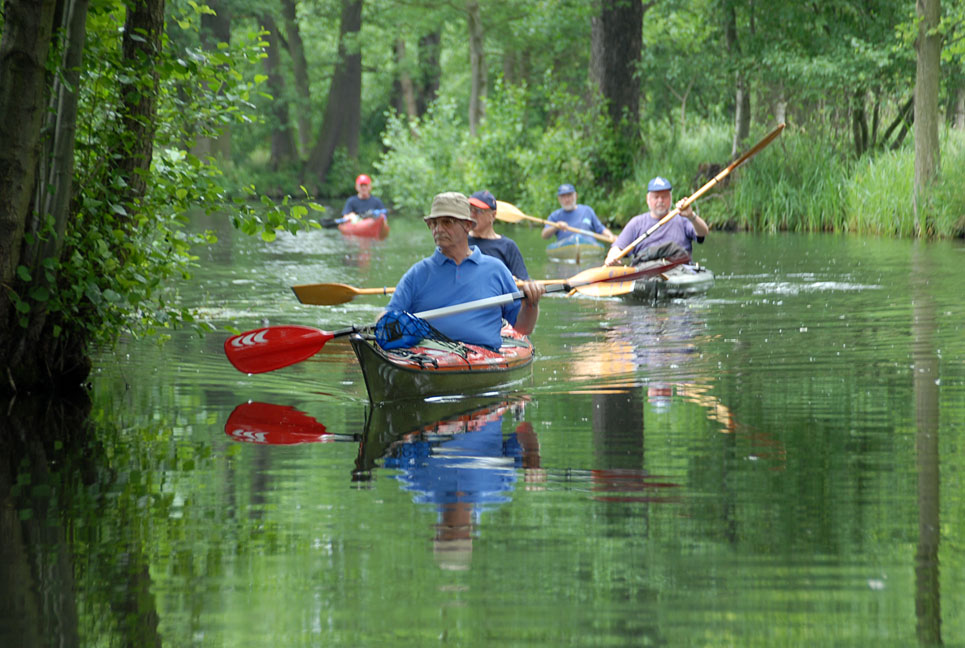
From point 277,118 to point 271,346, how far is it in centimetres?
4154

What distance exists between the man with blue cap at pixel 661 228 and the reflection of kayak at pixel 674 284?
27cm

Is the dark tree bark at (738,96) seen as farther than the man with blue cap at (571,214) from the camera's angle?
Yes

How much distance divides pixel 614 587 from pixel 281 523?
1400 millimetres

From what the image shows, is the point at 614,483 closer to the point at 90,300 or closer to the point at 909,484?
the point at 909,484

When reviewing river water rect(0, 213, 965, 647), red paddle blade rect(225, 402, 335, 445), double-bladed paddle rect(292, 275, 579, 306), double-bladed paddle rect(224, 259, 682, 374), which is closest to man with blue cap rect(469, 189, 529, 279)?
double-bladed paddle rect(292, 275, 579, 306)

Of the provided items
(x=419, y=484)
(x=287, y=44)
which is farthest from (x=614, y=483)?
(x=287, y=44)

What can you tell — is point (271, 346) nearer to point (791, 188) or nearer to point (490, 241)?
point (490, 241)

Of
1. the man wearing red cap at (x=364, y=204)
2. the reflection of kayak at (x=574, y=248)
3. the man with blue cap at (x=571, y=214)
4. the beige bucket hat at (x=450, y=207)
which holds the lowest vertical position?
the beige bucket hat at (x=450, y=207)

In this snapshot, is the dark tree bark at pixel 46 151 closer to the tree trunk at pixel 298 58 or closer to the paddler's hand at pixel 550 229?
the paddler's hand at pixel 550 229

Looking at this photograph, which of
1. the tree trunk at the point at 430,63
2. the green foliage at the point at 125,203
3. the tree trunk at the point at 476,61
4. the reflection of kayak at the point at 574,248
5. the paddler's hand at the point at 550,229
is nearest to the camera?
the green foliage at the point at 125,203

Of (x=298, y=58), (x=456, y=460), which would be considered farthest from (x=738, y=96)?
(x=298, y=58)

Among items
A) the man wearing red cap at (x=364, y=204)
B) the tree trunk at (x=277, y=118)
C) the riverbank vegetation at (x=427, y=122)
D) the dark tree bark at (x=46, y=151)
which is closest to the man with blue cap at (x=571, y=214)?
the riverbank vegetation at (x=427, y=122)

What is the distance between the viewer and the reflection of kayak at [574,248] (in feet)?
61.2

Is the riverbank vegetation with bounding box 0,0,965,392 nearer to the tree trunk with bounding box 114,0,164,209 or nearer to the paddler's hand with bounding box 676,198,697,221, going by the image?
the tree trunk with bounding box 114,0,164,209
